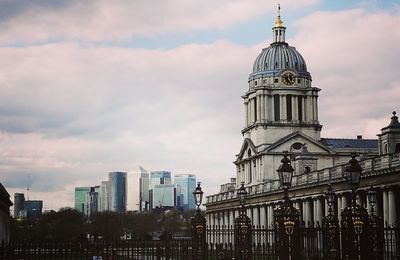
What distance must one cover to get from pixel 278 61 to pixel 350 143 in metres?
17.8

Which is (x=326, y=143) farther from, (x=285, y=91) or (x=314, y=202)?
(x=314, y=202)

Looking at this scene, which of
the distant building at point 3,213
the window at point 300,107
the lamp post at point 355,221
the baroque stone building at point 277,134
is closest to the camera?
the lamp post at point 355,221

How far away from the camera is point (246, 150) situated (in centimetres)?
13212

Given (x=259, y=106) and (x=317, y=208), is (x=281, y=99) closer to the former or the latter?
(x=259, y=106)

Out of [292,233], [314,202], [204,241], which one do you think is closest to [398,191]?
[314,202]

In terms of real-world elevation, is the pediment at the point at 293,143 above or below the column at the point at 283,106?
below

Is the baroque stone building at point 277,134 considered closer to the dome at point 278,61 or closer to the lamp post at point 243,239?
the dome at point 278,61

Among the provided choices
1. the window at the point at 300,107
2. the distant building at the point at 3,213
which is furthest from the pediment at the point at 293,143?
the distant building at the point at 3,213

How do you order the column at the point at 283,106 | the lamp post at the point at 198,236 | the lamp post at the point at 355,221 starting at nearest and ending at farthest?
the lamp post at the point at 355,221, the lamp post at the point at 198,236, the column at the point at 283,106

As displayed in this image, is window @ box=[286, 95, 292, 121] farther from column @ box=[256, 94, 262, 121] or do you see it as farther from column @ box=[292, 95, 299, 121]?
column @ box=[256, 94, 262, 121]

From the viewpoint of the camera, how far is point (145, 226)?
635 feet

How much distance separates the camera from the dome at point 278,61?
424 feet

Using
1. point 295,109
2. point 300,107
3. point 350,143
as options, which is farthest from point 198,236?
point 350,143

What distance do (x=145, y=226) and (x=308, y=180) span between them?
10179cm
